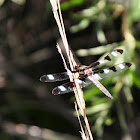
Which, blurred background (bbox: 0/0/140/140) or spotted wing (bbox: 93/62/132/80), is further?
blurred background (bbox: 0/0/140/140)

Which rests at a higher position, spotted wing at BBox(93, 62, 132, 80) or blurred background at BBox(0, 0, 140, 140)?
blurred background at BBox(0, 0, 140, 140)

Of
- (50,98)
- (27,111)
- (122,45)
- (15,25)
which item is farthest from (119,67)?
(27,111)

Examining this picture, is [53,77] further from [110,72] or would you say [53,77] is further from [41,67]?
[41,67]

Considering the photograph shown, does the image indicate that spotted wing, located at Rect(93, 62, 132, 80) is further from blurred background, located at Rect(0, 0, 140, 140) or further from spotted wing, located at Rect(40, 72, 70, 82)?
→ blurred background, located at Rect(0, 0, 140, 140)

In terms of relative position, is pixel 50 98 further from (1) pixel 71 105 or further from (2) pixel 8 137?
(2) pixel 8 137

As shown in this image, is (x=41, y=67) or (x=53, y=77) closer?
(x=53, y=77)

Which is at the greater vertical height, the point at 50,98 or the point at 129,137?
the point at 50,98

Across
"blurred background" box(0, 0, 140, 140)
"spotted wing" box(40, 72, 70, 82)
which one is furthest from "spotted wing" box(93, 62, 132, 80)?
"blurred background" box(0, 0, 140, 140)

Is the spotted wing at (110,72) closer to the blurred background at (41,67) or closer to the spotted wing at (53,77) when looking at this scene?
the spotted wing at (53,77)

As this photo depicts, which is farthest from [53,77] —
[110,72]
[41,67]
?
[41,67]

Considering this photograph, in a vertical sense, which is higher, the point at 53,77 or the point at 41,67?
the point at 41,67

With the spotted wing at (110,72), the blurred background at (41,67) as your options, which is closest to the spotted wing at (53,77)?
the spotted wing at (110,72)
